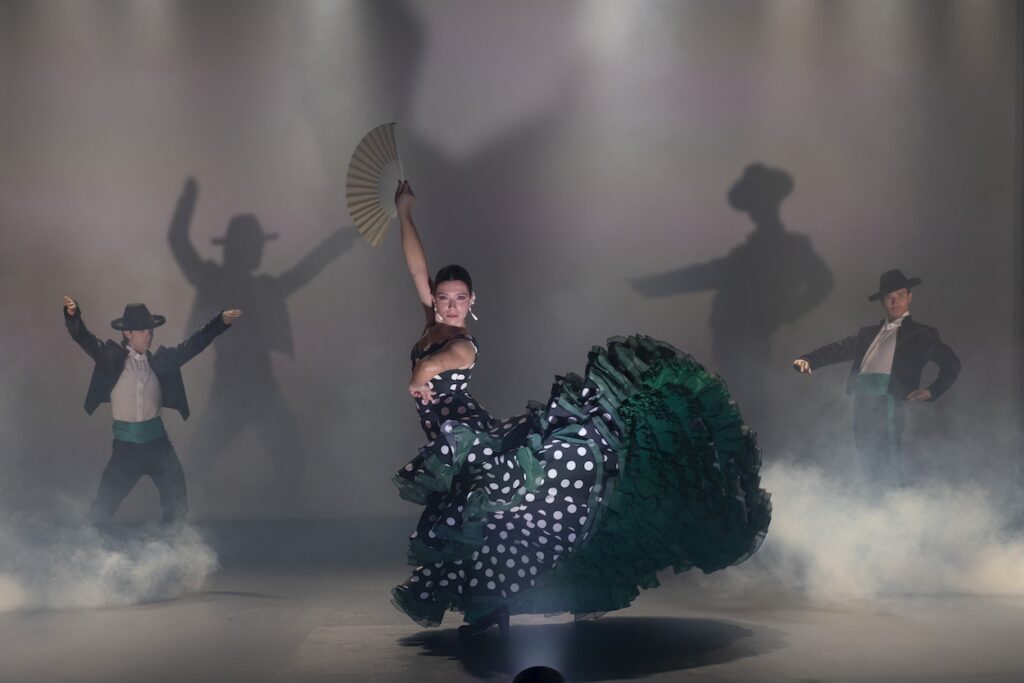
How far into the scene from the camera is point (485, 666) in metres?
3.83

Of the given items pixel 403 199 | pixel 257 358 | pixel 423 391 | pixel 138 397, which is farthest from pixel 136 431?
pixel 423 391

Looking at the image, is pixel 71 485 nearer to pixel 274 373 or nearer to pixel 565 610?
pixel 274 373

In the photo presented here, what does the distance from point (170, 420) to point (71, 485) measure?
703 millimetres

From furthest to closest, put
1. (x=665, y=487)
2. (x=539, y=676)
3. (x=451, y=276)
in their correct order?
(x=451, y=276), (x=665, y=487), (x=539, y=676)

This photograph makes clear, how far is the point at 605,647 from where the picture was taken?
406 centimetres

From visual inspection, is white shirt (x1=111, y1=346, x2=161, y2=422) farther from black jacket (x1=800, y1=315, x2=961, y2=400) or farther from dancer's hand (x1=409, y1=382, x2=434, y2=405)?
black jacket (x1=800, y1=315, x2=961, y2=400)

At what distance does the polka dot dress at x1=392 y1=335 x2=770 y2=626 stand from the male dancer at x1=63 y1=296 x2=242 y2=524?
2168 millimetres

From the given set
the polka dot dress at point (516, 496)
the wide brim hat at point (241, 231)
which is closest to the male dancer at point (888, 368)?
the polka dot dress at point (516, 496)

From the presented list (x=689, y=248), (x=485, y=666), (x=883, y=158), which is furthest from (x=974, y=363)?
(x=485, y=666)

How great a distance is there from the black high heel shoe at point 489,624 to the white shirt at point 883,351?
287 cm

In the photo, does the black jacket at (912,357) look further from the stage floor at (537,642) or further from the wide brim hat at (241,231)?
the wide brim hat at (241,231)

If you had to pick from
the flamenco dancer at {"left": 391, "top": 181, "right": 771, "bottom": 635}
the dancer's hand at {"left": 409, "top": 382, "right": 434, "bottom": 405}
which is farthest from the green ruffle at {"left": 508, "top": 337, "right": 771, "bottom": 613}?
the dancer's hand at {"left": 409, "top": 382, "right": 434, "bottom": 405}

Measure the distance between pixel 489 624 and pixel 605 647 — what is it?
42 cm

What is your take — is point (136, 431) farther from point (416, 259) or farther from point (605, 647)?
point (605, 647)
